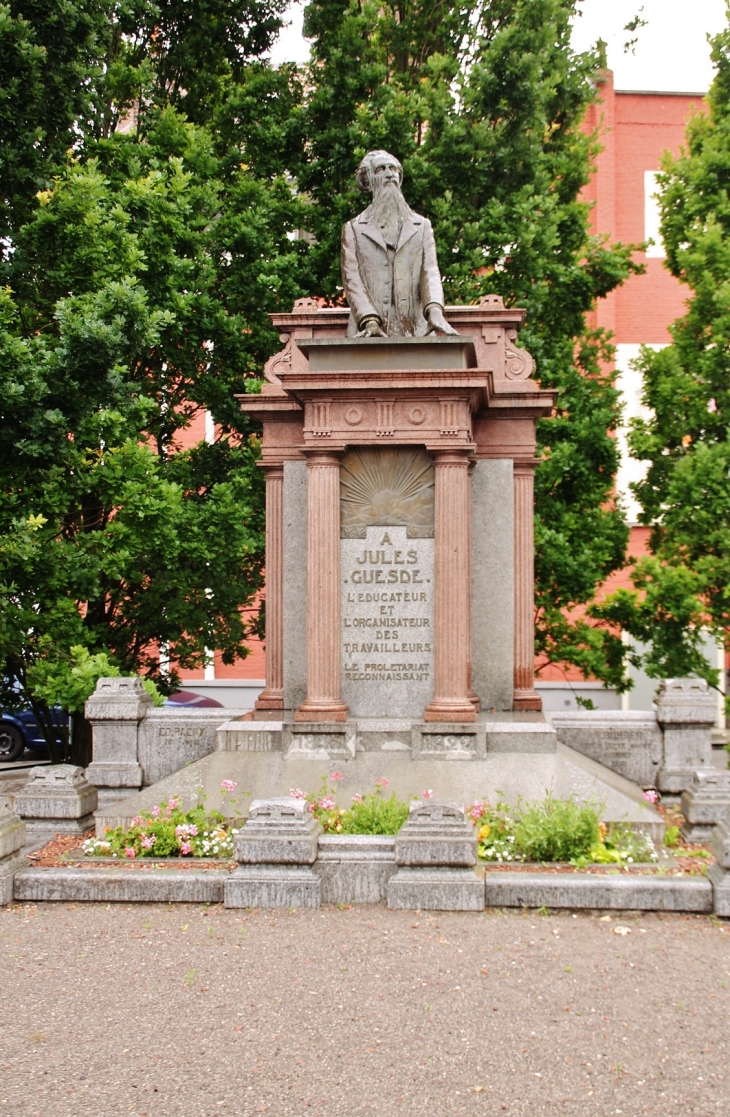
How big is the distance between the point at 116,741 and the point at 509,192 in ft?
38.4

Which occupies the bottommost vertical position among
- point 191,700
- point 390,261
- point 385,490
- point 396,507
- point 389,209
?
point 191,700

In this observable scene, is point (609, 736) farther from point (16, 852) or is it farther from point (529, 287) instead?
point (529, 287)

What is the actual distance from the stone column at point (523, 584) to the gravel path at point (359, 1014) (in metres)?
4.31

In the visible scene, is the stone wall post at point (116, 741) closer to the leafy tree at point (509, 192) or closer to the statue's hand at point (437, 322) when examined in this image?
the statue's hand at point (437, 322)

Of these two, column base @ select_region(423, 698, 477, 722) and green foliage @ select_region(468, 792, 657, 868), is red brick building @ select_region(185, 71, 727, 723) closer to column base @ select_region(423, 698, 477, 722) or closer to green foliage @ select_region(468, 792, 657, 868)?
column base @ select_region(423, 698, 477, 722)

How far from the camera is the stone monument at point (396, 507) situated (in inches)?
376

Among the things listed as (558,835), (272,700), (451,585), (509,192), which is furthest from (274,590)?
(509,192)

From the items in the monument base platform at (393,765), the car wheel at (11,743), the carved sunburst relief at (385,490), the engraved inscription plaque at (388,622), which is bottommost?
the car wheel at (11,743)

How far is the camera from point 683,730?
10.4 metres

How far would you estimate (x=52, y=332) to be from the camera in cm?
1410

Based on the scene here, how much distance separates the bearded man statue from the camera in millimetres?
10836

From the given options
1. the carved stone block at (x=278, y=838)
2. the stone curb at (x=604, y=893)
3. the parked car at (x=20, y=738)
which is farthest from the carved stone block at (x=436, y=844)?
the parked car at (x=20, y=738)

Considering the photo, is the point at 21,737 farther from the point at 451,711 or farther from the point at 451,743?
the point at 451,743

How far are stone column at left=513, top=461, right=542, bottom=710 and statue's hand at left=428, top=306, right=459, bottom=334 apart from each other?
5.04 feet
